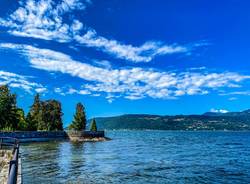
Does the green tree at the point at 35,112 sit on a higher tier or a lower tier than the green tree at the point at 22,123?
higher

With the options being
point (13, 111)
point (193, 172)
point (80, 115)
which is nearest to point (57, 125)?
point (80, 115)

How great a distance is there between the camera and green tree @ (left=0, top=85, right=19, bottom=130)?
101688 millimetres

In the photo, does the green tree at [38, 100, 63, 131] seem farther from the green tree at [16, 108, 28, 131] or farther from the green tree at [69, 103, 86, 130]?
the green tree at [16, 108, 28, 131]

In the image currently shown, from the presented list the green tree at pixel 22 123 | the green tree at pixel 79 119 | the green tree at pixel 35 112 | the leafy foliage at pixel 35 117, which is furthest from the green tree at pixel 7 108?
the green tree at pixel 79 119

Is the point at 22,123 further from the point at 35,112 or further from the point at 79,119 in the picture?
the point at 79,119

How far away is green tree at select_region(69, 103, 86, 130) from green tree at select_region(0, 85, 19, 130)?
107 feet

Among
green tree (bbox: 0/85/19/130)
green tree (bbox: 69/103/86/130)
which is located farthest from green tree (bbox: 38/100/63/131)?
green tree (bbox: 0/85/19/130)

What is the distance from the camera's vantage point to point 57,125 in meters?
135

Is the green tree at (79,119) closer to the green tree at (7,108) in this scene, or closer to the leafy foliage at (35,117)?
the leafy foliage at (35,117)

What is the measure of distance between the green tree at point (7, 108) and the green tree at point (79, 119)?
32.6 metres

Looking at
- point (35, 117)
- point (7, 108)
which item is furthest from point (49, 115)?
point (7, 108)

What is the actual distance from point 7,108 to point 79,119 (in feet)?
128

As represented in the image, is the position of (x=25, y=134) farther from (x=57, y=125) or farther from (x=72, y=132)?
(x=57, y=125)

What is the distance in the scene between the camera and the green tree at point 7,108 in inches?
4003
